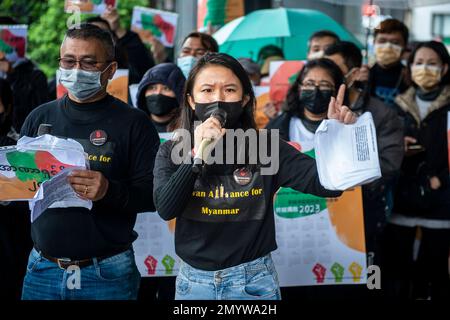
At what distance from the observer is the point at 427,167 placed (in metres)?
5.88

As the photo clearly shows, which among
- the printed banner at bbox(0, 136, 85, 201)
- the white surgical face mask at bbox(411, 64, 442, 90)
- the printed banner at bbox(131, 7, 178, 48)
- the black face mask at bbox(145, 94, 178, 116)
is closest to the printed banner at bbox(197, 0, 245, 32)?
the printed banner at bbox(131, 7, 178, 48)

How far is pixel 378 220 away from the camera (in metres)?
5.52

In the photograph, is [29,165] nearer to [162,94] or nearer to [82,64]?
[82,64]

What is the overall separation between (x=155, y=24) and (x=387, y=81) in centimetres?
241

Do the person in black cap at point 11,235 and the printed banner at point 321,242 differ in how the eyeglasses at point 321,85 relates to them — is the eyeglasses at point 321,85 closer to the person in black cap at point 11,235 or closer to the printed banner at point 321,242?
the printed banner at point 321,242

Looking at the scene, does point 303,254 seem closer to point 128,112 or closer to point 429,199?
point 429,199

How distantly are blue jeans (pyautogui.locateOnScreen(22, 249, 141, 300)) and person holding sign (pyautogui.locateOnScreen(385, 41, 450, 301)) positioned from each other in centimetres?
A: 278

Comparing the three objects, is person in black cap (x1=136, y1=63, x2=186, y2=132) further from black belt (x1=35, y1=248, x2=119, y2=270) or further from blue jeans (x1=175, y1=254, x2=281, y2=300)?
blue jeans (x1=175, y1=254, x2=281, y2=300)

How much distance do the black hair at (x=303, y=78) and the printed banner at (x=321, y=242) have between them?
560 mm

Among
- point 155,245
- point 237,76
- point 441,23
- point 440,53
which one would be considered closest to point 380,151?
point 440,53

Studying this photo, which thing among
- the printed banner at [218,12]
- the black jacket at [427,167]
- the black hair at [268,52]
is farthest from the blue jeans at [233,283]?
the printed banner at [218,12]

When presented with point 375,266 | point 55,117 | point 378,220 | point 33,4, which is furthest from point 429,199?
point 33,4

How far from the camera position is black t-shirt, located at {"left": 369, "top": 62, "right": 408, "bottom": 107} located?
6.57 m
